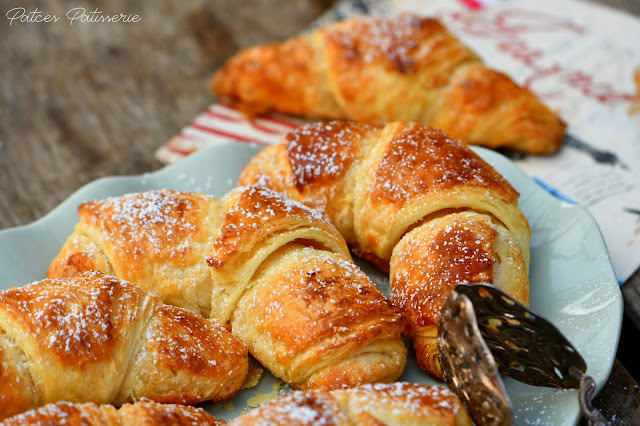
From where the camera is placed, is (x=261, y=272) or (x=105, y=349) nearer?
(x=105, y=349)

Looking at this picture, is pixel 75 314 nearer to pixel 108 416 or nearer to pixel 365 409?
pixel 108 416

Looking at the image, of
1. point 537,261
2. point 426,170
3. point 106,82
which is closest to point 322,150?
point 426,170

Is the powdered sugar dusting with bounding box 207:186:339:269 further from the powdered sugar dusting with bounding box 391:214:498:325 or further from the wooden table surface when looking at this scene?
the wooden table surface

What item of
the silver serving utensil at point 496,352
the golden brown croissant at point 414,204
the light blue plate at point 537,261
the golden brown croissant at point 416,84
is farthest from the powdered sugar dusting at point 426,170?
the golden brown croissant at point 416,84

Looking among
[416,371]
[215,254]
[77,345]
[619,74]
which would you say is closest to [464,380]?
[416,371]

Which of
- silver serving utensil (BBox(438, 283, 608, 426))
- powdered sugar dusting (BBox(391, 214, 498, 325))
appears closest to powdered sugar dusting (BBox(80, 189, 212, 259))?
powdered sugar dusting (BBox(391, 214, 498, 325))

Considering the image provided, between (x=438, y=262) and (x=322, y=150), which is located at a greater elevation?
(x=322, y=150)

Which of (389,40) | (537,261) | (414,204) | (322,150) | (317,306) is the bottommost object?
(537,261)

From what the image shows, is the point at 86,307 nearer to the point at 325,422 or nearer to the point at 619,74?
the point at 325,422
